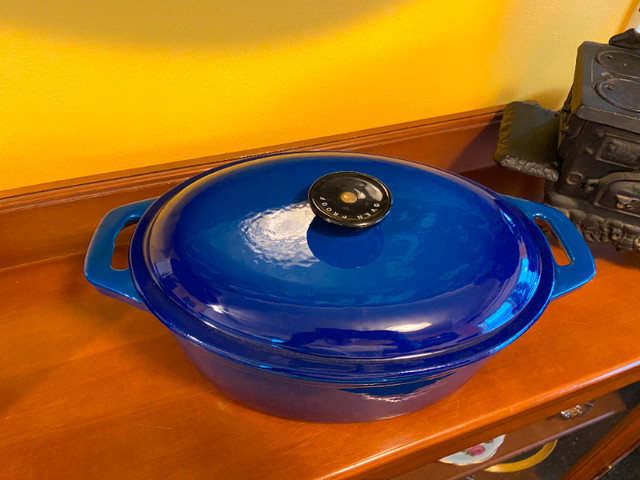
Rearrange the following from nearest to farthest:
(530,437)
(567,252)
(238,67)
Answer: (567,252) → (238,67) → (530,437)

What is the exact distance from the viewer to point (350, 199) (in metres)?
0.44

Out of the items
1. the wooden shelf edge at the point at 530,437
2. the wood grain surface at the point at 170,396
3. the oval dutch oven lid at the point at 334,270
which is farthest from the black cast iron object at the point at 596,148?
the wooden shelf edge at the point at 530,437

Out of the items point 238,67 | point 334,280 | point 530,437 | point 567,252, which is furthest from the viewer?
point 530,437

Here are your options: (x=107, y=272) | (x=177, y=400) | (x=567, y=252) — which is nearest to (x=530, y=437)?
(x=567, y=252)

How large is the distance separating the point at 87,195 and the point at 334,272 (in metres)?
0.39

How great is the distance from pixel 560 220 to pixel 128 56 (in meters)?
0.55

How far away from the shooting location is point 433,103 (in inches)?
31.9

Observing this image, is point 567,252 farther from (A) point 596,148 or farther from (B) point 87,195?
(B) point 87,195

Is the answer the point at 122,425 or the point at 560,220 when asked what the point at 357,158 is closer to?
the point at 560,220

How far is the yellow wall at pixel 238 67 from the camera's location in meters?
0.56

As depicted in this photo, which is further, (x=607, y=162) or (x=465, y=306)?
(x=607, y=162)

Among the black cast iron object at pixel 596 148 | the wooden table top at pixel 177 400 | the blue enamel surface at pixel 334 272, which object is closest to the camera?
the blue enamel surface at pixel 334 272

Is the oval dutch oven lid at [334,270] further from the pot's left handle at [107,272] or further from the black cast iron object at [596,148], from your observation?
the black cast iron object at [596,148]

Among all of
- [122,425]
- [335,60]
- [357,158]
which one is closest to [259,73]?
[335,60]
